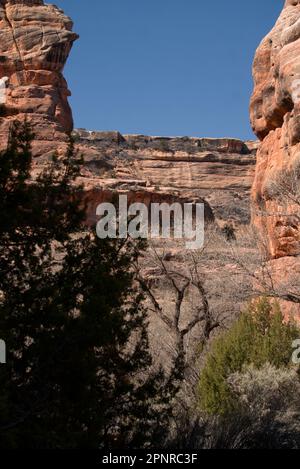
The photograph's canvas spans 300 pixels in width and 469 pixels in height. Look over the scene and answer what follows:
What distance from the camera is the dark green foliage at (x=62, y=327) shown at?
22.0ft

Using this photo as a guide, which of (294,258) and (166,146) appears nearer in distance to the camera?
(294,258)

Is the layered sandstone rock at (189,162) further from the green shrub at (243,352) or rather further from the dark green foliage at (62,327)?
the dark green foliage at (62,327)

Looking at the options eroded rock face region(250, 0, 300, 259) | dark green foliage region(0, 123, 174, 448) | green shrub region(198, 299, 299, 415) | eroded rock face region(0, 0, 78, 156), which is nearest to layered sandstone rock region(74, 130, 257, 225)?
eroded rock face region(0, 0, 78, 156)

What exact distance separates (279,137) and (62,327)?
30.8 feet

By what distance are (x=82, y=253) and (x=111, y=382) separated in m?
1.45

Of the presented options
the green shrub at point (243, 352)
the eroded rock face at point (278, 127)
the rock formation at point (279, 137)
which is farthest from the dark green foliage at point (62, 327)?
the eroded rock face at point (278, 127)

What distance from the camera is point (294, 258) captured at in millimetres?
13727

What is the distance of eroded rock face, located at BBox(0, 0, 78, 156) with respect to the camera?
143ft

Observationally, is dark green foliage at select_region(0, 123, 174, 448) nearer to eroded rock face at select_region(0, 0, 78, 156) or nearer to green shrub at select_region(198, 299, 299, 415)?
green shrub at select_region(198, 299, 299, 415)

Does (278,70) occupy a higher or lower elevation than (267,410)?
higher

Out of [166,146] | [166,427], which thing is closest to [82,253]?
[166,427]

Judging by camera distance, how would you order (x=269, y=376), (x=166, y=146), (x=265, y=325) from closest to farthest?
(x=269, y=376)
(x=265, y=325)
(x=166, y=146)

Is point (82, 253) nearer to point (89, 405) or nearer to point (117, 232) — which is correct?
point (117, 232)

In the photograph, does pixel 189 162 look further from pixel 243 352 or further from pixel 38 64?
pixel 243 352
